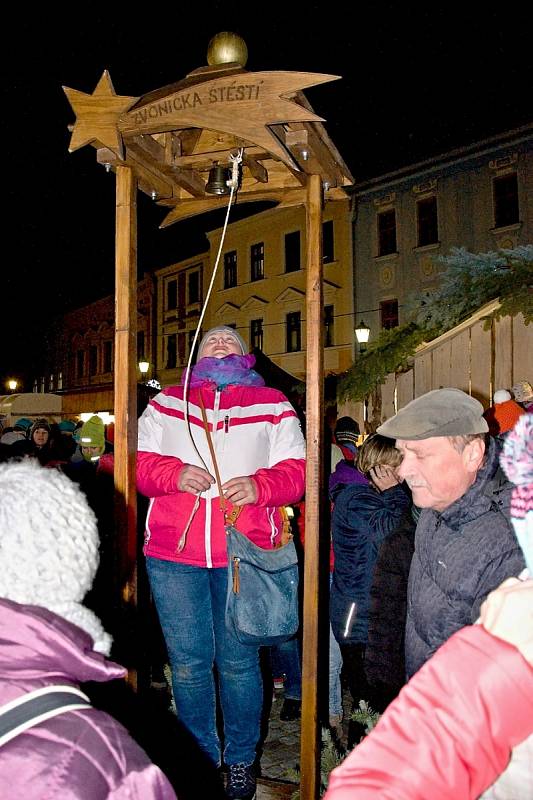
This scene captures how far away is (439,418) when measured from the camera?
2596mm

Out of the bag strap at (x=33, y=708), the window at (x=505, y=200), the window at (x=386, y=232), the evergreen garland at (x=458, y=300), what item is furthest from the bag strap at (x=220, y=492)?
the window at (x=386, y=232)

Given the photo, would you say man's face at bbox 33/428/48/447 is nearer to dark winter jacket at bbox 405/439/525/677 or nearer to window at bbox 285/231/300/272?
dark winter jacket at bbox 405/439/525/677

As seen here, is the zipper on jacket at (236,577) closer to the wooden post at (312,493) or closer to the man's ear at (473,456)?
the wooden post at (312,493)

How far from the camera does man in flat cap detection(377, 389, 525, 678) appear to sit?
7.86 ft

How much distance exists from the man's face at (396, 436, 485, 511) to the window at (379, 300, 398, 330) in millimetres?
24239

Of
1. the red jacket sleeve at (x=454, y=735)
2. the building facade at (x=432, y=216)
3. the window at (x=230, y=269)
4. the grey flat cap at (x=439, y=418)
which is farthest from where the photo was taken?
the window at (x=230, y=269)

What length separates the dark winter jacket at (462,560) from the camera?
7.70 ft

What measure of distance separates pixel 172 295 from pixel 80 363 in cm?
1214

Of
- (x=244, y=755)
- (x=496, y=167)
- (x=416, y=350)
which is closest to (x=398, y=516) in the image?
(x=244, y=755)

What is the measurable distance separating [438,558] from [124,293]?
211 cm

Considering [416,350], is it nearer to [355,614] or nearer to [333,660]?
[333,660]

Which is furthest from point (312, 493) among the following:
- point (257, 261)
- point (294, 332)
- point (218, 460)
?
point (257, 261)

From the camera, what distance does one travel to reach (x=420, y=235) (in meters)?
26.1

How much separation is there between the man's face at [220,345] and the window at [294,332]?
2661 cm
